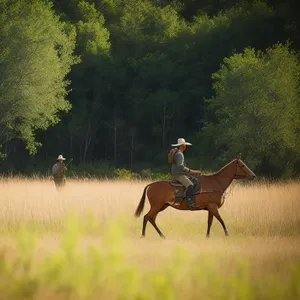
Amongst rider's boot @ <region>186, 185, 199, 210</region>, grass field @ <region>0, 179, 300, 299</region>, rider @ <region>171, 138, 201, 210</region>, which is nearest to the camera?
grass field @ <region>0, 179, 300, 299</region>

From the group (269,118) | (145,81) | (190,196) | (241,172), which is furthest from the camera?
(145,81)

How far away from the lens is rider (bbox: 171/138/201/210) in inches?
612

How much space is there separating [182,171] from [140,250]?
3.21 metres

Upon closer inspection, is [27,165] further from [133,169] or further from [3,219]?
[3,219]

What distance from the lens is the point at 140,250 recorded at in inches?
501

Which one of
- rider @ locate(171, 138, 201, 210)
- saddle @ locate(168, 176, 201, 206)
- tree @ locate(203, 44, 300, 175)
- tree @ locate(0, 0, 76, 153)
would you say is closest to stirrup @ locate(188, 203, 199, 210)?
rider @ locate(171, 138, 201, 210)

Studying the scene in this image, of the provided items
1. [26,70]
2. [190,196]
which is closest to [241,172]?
[190,196]

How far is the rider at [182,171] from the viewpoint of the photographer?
15.5 meters

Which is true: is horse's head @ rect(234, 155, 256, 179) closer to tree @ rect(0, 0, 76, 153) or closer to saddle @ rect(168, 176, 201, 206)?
saddle @ rect(168, 176, 201, 206)

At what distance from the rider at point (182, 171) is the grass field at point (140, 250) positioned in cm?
72

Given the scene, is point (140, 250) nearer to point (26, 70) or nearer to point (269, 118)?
point (269, 118)

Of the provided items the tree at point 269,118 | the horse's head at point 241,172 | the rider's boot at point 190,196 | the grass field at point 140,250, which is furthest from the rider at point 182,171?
the tree at point 269,118

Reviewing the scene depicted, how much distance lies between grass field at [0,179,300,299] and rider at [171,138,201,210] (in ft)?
2.35

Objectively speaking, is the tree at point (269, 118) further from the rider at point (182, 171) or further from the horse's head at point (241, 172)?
the rider at point (182, 171)
